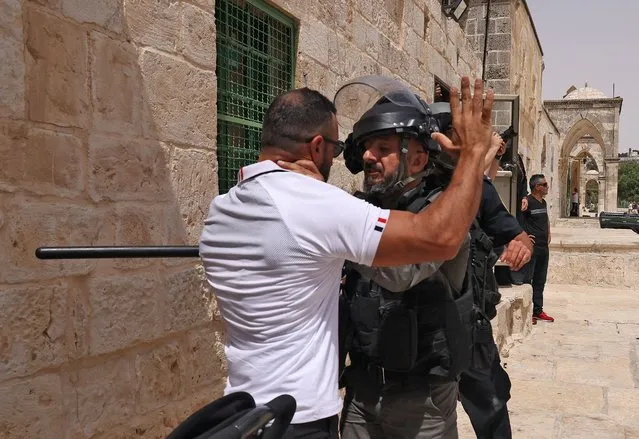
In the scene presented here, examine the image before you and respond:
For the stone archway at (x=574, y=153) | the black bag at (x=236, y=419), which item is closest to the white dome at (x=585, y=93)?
the stone archway at (x=574, y=153)

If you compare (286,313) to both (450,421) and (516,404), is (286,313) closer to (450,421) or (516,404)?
(450,421)

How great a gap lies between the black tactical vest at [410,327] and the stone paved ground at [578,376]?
2278 mm

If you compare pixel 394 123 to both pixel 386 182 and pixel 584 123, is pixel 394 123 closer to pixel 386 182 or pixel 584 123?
pixel 386 182

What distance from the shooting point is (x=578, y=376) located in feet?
18.1

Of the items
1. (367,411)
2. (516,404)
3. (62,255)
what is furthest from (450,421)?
(516,404)

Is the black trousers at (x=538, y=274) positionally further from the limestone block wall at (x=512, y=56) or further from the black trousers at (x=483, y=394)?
the black trousers at (x=483, y=394)

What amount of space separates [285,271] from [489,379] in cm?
194

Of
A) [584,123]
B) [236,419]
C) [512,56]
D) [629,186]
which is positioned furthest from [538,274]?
[629,186]

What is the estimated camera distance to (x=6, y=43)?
195cm

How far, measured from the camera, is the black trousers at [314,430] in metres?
1.51

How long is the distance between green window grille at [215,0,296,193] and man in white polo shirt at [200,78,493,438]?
1.85 meters

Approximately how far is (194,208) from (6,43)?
1183 mm

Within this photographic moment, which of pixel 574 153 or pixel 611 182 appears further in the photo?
pixel 574 153

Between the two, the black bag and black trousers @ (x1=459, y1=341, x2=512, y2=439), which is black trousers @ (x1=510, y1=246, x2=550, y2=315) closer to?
black trousers @ (x1=459, y1=341, x2=512, y2=439)
